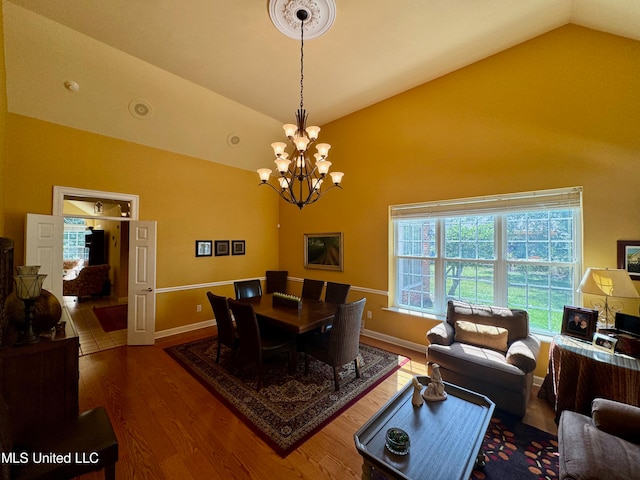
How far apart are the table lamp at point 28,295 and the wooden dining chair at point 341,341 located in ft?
7.11

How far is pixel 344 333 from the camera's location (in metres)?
2.59

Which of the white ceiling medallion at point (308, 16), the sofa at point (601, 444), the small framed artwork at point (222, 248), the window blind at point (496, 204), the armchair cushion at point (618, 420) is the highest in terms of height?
the white ceiling medallion at point (308, 16)

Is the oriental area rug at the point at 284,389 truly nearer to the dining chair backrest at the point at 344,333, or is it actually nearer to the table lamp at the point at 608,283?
the dining chair backrest at the point at 344,333

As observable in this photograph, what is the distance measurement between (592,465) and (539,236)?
2289mm

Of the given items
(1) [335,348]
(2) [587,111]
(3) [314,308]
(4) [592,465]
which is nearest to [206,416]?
(1) [335,348]

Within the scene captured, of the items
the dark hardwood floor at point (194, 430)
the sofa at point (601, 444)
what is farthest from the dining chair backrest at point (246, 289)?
the sofa at point (601, 444)

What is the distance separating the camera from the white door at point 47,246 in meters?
2.91

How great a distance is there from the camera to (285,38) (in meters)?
2.62

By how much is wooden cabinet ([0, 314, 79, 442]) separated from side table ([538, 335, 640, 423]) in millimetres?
3674

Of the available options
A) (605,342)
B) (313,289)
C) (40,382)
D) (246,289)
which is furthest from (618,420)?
(246,289)

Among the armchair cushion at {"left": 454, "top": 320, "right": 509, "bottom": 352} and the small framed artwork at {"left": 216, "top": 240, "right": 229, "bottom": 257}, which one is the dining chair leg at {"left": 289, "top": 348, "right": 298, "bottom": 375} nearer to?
the armchair cushion at {"left": 454, "top": 320, "right": 509, "bottom": 352}

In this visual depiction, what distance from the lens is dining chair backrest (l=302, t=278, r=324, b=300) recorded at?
394 centimetres

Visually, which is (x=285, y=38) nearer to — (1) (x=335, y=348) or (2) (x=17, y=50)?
(2) (x=17, y=50)

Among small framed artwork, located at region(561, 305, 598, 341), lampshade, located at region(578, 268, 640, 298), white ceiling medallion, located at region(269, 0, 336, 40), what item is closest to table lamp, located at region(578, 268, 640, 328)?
lampshade, located at region(578, 268, 640, 298)
